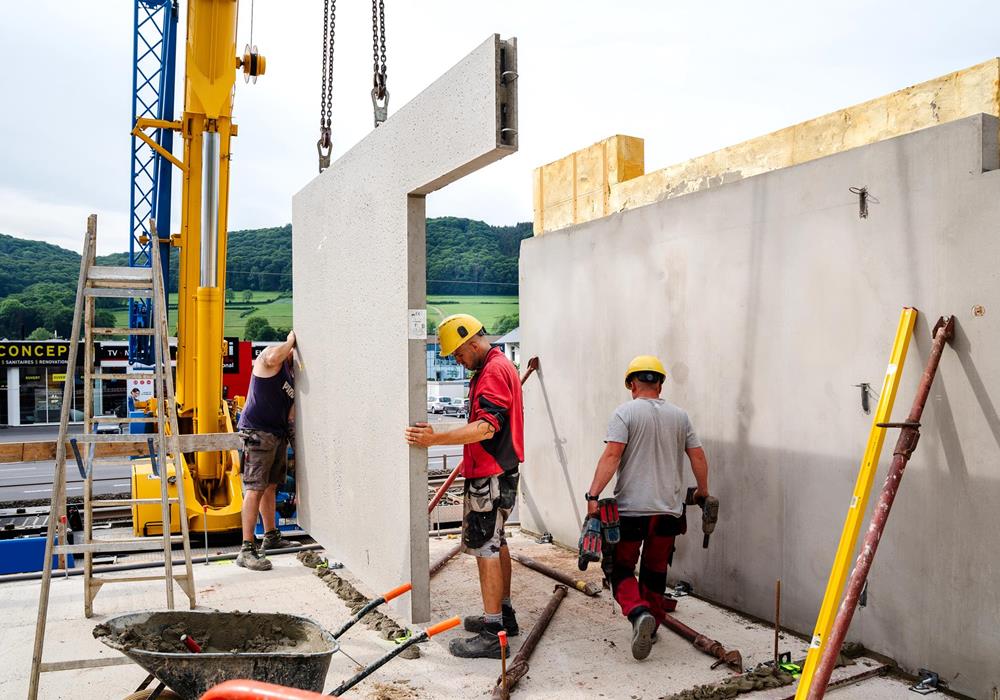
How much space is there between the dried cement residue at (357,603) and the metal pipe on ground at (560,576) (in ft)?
4.37

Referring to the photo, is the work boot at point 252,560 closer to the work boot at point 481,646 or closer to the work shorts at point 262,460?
the work shorts at point 262,460

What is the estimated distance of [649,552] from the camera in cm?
435

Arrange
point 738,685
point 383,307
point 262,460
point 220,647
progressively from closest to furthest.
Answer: point 220,647 → point 738,685 → point 383,307 → point 262,460

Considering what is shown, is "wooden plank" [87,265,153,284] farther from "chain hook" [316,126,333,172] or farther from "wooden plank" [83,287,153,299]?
"chain hook" [316,126,333,172]

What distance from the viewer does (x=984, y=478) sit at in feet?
11.3

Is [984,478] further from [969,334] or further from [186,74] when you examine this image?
[186,74]

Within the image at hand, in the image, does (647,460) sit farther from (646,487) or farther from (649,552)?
(649,552)

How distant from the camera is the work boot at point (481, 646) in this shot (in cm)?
408

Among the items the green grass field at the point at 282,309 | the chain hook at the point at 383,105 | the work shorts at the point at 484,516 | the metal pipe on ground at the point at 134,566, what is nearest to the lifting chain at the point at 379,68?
the chain hook at the point at 383,105

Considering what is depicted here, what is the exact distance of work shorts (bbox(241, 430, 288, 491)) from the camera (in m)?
6.12

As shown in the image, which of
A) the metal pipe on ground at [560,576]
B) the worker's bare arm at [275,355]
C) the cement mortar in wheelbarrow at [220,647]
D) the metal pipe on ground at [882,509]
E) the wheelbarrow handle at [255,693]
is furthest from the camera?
the worker's bare arm at [275,355]

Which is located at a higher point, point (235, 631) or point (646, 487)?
point (646, 487)

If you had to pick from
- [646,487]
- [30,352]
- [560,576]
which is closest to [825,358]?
[646,487]

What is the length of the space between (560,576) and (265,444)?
2648mm
